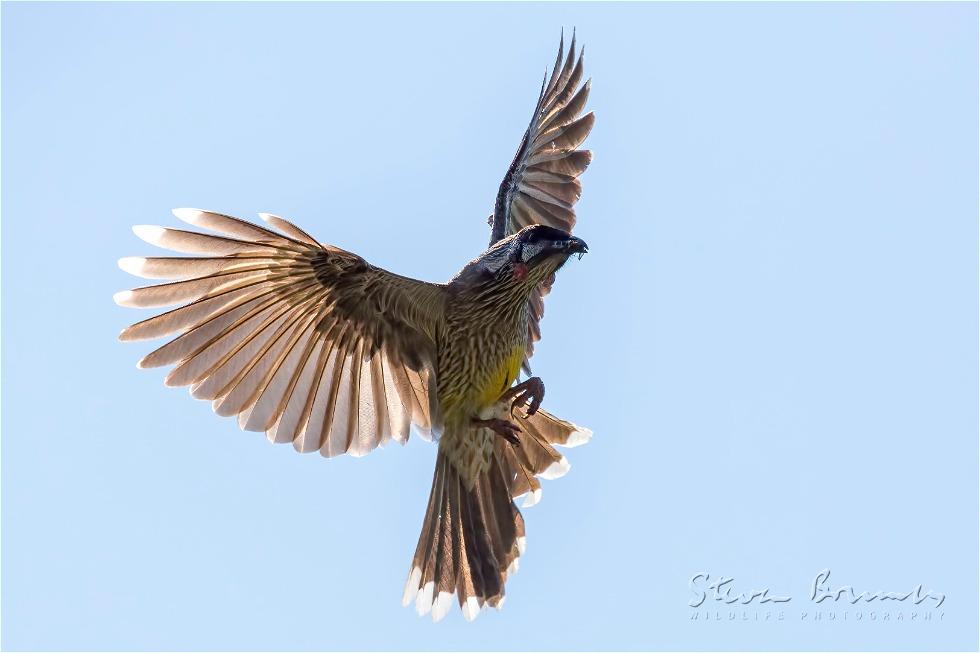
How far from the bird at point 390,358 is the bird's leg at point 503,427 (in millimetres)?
17

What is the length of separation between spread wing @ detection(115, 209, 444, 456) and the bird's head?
0.45m

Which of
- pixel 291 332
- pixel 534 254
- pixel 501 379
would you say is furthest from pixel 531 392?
pixel 291 332

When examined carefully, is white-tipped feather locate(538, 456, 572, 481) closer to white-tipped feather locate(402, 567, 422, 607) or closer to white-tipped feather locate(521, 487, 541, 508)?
white-tipped feather locate(521, 487, 541, 508)

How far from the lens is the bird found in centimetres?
737

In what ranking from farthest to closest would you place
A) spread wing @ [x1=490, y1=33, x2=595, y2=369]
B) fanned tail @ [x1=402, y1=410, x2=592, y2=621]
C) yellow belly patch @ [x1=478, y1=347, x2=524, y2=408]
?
spread wing @ [x1=490, y1=33, x2=595, y2=369] → fanned tail @ [x1=402, y1=410, x2=592, y2=621] → yellow belly patch @ [x1=478, y1=347, x2=524, y2=408]

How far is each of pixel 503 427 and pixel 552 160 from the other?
264cm

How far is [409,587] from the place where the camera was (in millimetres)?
8766

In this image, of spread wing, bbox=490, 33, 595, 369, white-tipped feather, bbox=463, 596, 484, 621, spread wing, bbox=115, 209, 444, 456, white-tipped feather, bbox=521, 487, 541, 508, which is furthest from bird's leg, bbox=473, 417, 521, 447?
spread wing, bbox=490, 33, 595, 369

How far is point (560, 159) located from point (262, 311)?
3231 millimetres

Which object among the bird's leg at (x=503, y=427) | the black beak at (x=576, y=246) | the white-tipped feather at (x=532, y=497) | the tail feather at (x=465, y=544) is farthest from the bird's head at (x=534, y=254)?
the white-tipped feather at (x=532, y=497)

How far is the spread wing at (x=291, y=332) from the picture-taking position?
7273 mm

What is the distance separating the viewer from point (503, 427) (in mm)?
8164

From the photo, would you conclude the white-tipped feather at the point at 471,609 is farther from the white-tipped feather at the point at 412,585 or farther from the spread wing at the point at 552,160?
the spread wing at the point at 552,160

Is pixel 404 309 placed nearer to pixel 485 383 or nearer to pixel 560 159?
pixel 485 383
